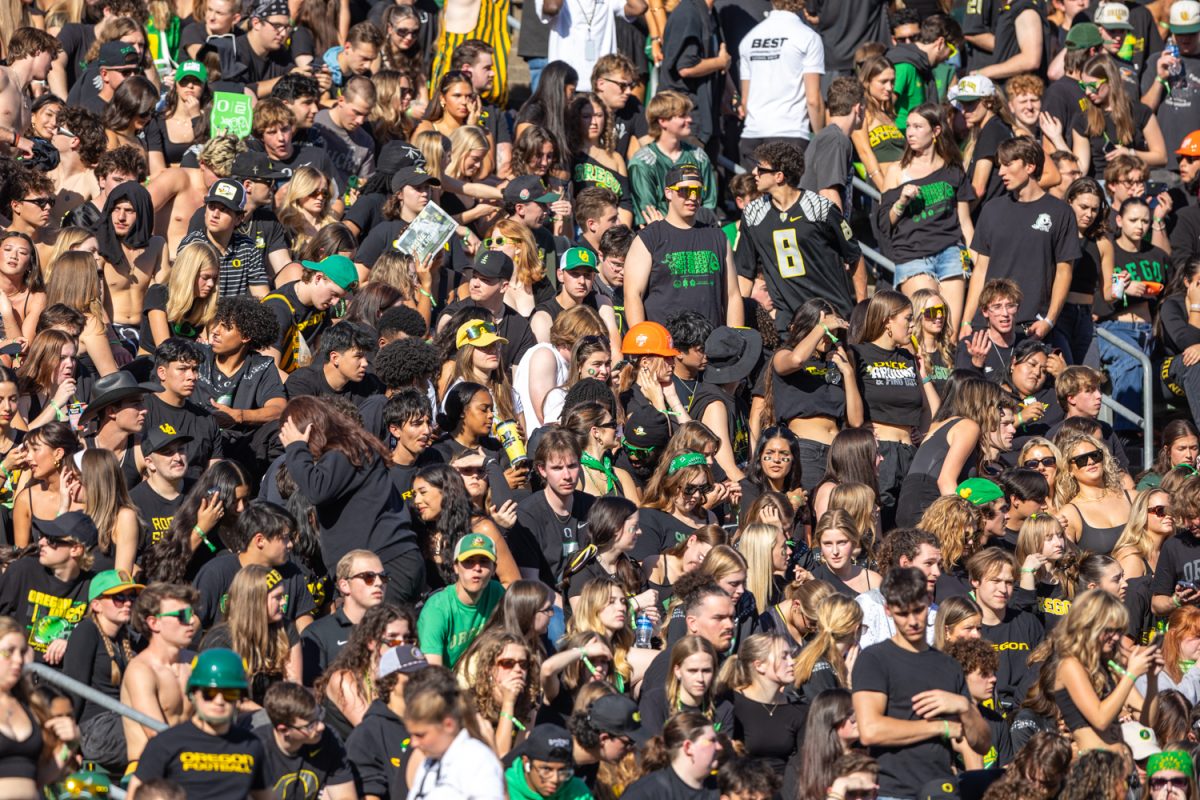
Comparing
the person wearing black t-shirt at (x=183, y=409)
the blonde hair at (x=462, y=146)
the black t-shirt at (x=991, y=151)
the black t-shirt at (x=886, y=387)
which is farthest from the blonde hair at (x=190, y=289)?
the black t-shirt at (x=991, y=151)

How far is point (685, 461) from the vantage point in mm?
10383

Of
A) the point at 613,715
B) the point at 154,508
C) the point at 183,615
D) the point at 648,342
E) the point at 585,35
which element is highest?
the point at 585,35

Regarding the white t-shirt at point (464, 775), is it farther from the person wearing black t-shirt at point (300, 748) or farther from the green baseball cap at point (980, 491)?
the green baseball cap at point (980, 491)

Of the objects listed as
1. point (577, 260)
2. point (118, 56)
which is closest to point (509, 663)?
point (577, 260)

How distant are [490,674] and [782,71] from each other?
25.6ft

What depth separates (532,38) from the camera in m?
16.1

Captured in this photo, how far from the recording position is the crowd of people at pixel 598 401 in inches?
327

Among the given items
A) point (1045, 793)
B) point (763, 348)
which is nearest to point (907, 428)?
point (763, 348)

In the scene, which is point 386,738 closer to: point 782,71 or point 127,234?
point 127,234

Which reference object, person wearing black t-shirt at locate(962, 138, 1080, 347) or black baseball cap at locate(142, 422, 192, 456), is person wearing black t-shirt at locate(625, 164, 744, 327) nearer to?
person wearing black t-shirt at locate(962, 138, 1080, 347)

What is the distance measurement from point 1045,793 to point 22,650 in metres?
4.13

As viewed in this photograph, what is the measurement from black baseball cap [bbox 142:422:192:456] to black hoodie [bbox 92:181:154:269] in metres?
2.34

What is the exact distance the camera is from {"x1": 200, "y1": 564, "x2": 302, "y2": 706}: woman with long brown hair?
8477 mm

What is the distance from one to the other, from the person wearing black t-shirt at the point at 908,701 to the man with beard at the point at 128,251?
212 inches
